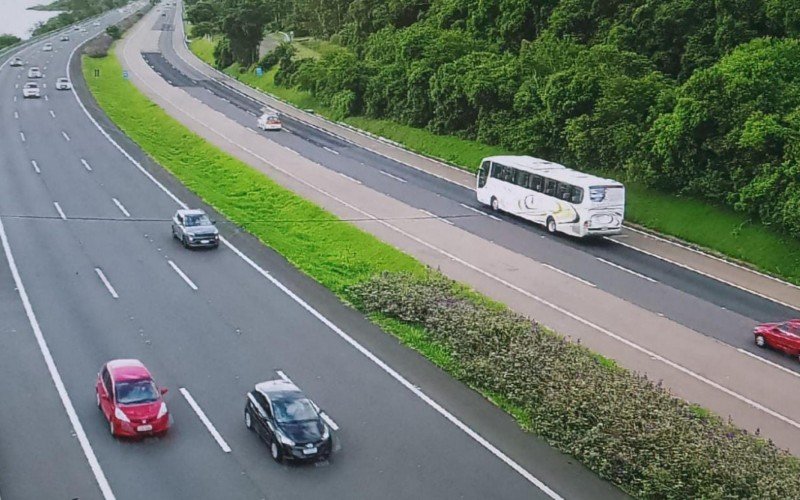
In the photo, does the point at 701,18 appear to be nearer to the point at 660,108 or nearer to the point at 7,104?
the point at 660,108

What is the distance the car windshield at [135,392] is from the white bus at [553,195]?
2463 centimetres

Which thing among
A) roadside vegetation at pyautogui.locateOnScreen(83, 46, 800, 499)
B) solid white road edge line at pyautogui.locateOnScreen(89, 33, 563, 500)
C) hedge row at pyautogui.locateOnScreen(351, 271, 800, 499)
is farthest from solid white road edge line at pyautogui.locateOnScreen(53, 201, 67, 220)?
hedge row at pyautogui.locateOnScreen(351, 271, 800, 499)

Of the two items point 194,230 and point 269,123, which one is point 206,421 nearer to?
point 194,230

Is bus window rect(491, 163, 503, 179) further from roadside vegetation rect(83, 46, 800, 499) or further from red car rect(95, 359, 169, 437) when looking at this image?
red car rect(95, 359, 169, 437)

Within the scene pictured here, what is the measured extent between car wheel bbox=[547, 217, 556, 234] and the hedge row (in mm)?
13648

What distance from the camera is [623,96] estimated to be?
49438 millimetres

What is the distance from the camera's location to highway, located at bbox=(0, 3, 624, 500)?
2206 centimetres

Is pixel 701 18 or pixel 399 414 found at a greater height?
pixel 701 18

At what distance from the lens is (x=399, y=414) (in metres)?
25.8

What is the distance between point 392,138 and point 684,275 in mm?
33430

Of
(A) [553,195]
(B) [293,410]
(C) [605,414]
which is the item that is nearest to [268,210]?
(A) [553,195]

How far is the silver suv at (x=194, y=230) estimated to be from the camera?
40500mm

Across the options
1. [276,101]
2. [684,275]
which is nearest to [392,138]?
[276,101]

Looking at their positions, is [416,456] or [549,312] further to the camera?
[549,312]
